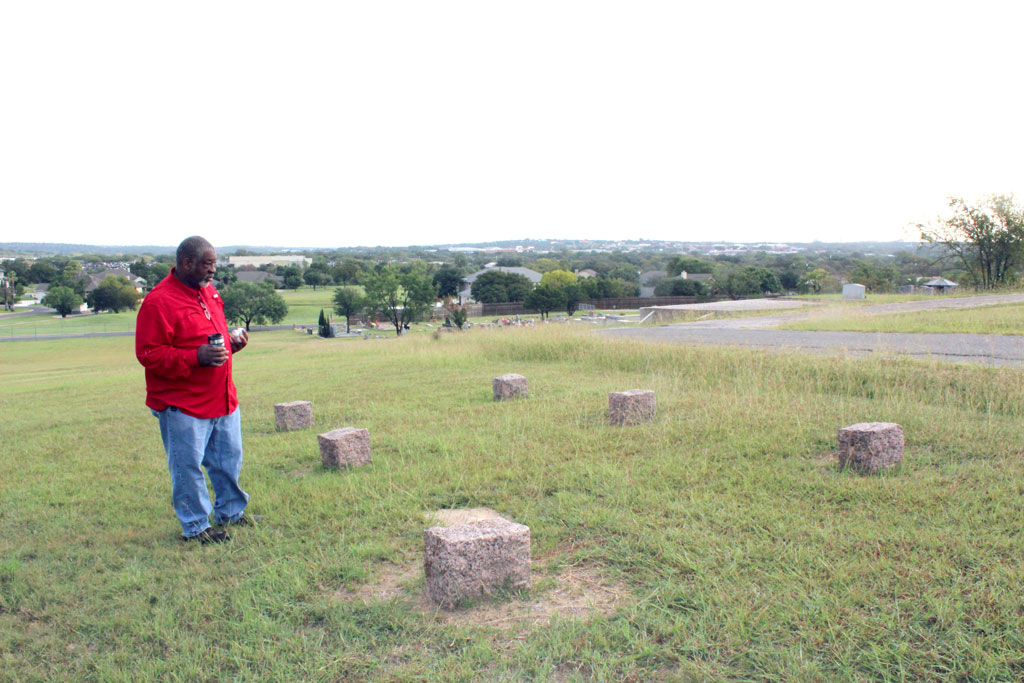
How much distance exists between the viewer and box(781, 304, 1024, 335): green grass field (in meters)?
14.5

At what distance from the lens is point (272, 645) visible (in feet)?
11.2

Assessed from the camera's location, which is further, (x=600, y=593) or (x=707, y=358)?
(x=707, y=358)

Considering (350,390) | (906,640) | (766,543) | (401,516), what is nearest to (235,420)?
(401,516)

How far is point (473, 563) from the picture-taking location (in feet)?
12.4

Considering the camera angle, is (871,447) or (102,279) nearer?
(871,447)

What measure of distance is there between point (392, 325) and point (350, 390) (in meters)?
73.5

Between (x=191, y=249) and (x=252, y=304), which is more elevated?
(x=191, y=249)

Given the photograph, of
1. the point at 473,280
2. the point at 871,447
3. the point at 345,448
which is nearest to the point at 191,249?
the point at 345,448

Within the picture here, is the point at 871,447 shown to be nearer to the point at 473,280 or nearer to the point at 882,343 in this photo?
the point at 882,343

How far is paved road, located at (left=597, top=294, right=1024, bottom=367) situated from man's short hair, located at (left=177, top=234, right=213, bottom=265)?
921cm

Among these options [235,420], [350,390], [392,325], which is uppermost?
[235,420]

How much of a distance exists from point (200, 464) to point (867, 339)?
12.6 m

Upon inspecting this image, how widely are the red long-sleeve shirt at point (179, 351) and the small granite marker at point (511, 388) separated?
5.29 m

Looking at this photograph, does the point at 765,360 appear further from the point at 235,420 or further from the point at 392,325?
the point at 392,325
